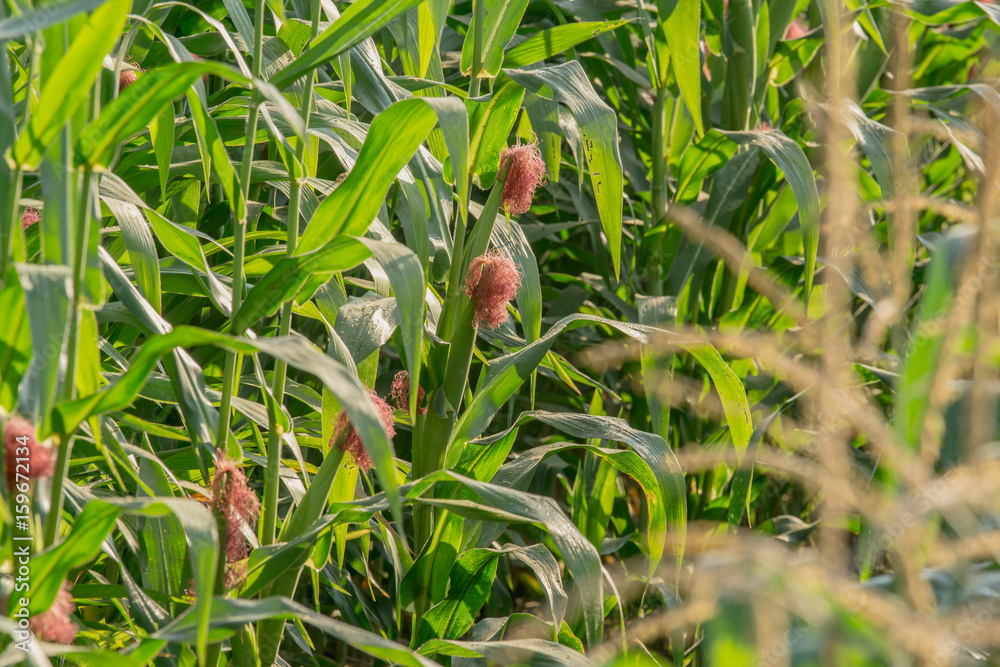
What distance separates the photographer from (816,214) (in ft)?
2.01

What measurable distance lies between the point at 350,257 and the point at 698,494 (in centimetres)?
70

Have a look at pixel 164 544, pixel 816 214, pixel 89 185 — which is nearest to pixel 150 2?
pixel 89 185

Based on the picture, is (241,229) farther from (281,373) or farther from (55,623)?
(55,623)

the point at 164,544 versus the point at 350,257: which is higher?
the point at 350,257

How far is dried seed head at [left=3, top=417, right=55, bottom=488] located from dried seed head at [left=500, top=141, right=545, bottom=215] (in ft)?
1.11

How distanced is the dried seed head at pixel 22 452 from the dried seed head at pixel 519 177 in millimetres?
339

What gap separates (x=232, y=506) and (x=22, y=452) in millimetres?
128

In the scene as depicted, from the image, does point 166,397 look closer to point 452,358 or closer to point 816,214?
point 452,358

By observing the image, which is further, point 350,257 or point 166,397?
point 166,397

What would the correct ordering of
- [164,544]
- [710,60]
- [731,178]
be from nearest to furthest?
[164,544]
[731,178]
[710,60]

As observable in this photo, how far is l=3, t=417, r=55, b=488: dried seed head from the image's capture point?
0.34m

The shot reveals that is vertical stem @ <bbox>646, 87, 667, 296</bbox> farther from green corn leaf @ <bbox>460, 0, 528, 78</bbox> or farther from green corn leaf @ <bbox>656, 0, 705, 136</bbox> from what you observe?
green corn leaf @ <bbox>460, 0, 528, 78</bbox>

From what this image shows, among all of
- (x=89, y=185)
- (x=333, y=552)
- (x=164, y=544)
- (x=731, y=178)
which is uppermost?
(x=89, y=185)

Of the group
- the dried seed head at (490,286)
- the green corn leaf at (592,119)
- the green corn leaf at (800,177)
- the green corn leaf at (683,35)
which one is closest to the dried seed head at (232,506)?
the dried seed head at (490,286)
